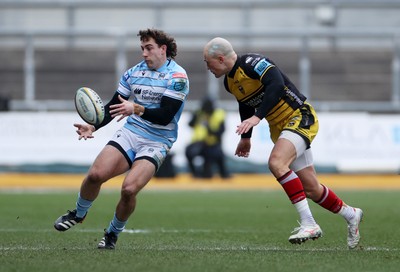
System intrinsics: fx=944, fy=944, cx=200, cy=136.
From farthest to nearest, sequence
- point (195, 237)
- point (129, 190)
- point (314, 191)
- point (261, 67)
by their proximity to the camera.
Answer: point (195, 237), point (314, 191), point (261, 67), point (129, 190)

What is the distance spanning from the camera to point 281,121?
31.6ft

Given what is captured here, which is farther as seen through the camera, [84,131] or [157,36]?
[157,36]

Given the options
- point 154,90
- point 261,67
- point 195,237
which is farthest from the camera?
point 195,237

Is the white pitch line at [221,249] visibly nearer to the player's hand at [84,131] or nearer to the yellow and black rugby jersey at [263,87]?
the player's hand at [84,131]

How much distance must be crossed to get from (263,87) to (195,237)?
2368mm

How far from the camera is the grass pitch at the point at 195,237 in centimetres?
794

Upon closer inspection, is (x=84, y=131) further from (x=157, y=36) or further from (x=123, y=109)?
(x=157, y=36)

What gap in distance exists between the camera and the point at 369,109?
2489cm

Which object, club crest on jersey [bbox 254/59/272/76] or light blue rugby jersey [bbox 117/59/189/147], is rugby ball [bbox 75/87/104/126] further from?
club crest on jersey [bbox 254/59/272/76]

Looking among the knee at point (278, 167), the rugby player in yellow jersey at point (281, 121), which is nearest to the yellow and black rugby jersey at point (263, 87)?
the rugby player in yellow jersey at point (281, 121)

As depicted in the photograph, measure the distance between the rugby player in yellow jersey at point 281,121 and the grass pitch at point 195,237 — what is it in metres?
0.39

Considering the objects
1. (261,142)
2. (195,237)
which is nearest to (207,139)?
(261,142)

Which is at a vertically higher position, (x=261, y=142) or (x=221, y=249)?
(x=221, y=249)

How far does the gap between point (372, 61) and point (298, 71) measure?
2401 millimetres
